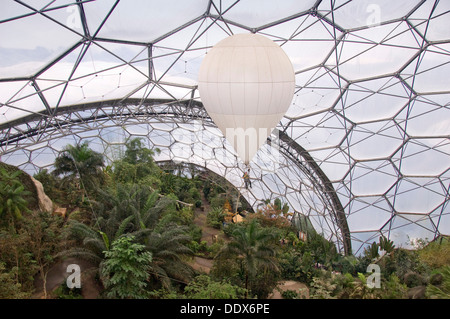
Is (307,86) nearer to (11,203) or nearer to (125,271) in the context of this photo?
(125,271)

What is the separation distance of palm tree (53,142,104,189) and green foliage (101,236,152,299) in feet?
35.4

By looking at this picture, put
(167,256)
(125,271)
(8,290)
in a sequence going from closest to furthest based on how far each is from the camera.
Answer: (8,290) < (125,271) < (167,256)

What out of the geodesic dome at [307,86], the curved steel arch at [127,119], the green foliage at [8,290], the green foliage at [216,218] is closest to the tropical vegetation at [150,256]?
the green foliage at [8,290]

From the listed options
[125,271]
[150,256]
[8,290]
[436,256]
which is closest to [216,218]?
[436,256]

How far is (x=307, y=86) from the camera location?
811 inches

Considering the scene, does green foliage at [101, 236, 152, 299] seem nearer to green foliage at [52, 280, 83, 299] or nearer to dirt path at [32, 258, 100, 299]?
dirt path at [32, 258, 100, 299]

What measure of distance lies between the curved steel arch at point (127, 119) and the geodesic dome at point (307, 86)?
0.31 ft

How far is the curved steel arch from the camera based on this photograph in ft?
72.4

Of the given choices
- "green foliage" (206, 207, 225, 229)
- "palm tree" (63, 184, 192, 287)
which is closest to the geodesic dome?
"green foliage" (206, 207, 225, 229)

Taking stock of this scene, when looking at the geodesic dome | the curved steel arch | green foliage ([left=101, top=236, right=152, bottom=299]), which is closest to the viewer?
green foliage ([left=101, top=236, right=152, bottom=299])

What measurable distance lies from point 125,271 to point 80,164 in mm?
12163

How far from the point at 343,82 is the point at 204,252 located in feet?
41.5

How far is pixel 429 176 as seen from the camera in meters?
24.0

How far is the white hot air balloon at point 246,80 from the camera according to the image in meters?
11.8
